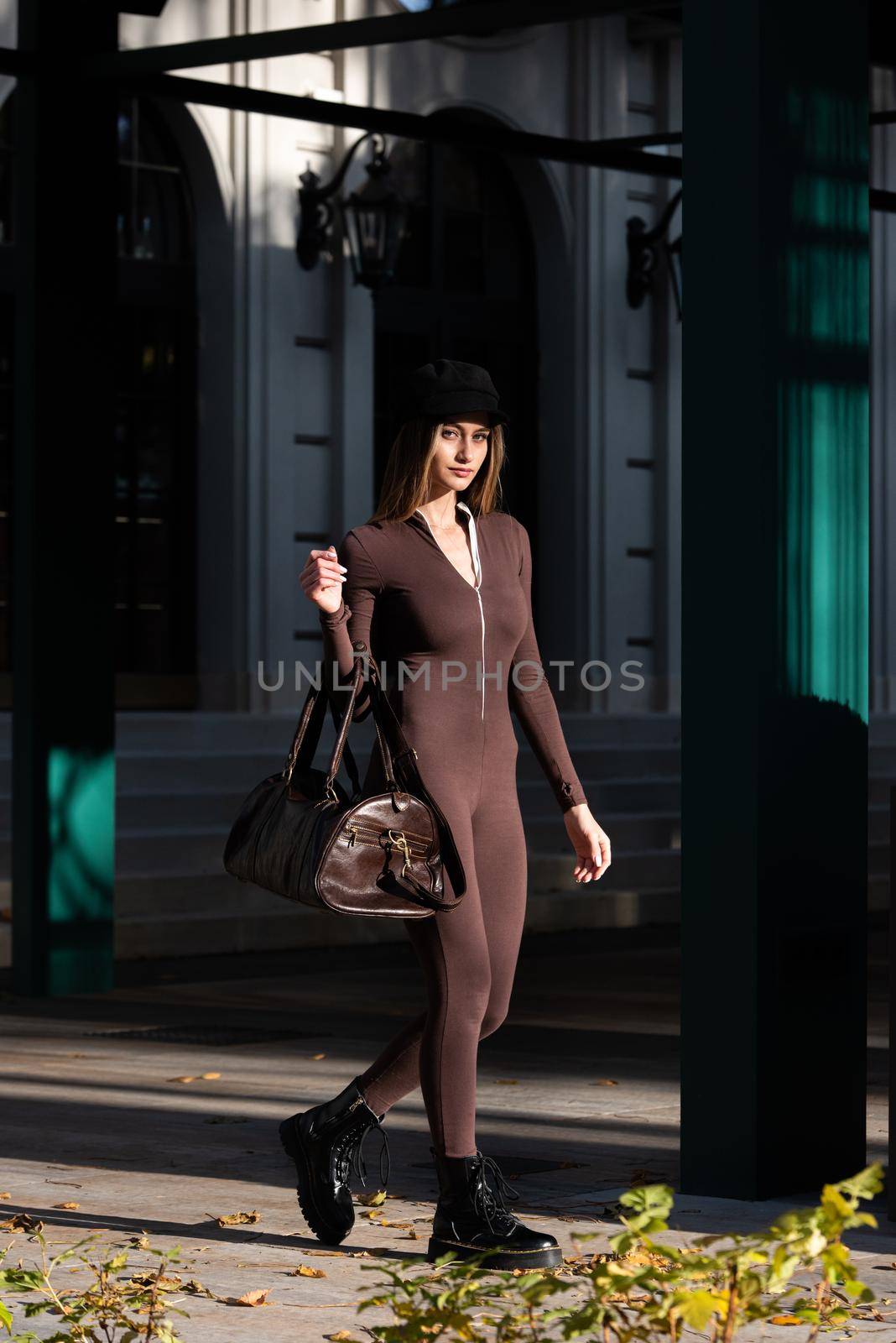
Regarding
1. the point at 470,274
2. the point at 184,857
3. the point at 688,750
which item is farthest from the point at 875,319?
the point at 688,750

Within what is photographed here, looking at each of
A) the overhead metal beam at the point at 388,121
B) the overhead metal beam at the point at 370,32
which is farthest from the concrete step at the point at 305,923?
the overhead metal beam at the point at 370,32

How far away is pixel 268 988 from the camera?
1205 centimetres

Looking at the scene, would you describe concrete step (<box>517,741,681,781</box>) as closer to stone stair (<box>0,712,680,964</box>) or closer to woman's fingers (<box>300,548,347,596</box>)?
stone stair (<box>0,712,680,964</box>)

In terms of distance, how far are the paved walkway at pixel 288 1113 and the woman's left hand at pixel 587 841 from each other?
0.87 metres

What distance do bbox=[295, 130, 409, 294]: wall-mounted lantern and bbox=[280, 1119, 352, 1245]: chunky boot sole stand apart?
473 inches

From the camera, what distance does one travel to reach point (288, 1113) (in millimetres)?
8125

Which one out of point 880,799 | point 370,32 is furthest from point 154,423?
point 370,32

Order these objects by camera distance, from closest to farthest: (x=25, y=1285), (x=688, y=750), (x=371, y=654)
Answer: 1. (x=25, y=1285)
2. (x=371, y=654)
3. (x=688, y=750)

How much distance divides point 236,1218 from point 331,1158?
1.71ft

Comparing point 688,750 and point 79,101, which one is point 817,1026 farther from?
point 79,101

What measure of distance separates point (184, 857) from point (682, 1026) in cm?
810

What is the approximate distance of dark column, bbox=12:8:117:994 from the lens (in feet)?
36.9

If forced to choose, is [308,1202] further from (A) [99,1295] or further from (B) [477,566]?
(B) [477,566]

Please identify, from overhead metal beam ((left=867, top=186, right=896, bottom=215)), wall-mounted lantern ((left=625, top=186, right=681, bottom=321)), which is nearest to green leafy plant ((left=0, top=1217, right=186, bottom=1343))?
overhead metal beam ((left=867, top=186, right=896, bottom=215))
